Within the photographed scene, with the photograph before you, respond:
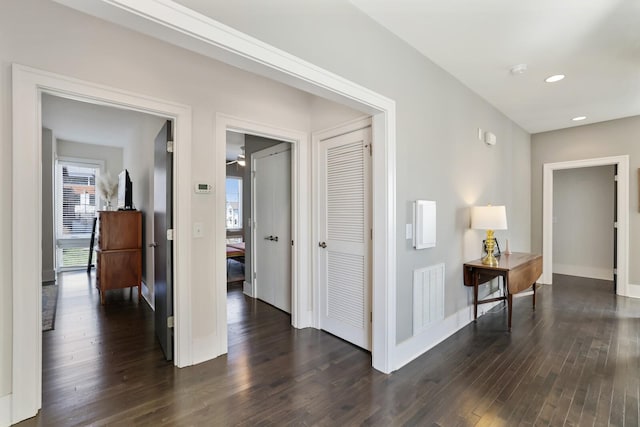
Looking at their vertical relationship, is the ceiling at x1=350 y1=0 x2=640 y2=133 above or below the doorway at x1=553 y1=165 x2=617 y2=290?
above

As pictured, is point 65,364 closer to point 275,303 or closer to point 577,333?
point 275,303

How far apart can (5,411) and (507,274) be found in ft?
13.0

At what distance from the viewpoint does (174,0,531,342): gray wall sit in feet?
5.44

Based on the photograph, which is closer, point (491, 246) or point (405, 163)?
point (405, 163)

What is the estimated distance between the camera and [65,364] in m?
2.38

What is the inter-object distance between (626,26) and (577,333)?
278 cm

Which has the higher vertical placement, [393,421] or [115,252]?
[115,252]

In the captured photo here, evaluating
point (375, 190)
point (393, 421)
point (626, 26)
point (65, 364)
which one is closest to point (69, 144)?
point (65, 364)

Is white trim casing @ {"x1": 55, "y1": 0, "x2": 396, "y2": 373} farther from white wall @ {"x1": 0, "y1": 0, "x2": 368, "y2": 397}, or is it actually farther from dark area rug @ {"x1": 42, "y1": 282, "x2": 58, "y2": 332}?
dark area rug @ {"x1": 42, "y1": 282, "x2": 58, "y2": 332}

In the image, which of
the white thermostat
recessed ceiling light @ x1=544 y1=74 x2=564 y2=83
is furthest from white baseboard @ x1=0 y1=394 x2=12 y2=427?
recessed ceiling light @ x1=544 y1=74 x2=564 y2=83

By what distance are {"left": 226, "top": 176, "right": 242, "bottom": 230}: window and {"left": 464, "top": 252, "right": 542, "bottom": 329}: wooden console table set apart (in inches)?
243

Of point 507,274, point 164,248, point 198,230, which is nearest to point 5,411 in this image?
point 164,248

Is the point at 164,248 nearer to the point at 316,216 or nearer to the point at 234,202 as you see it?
the point at 316,216

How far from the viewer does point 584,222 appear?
218 inches
